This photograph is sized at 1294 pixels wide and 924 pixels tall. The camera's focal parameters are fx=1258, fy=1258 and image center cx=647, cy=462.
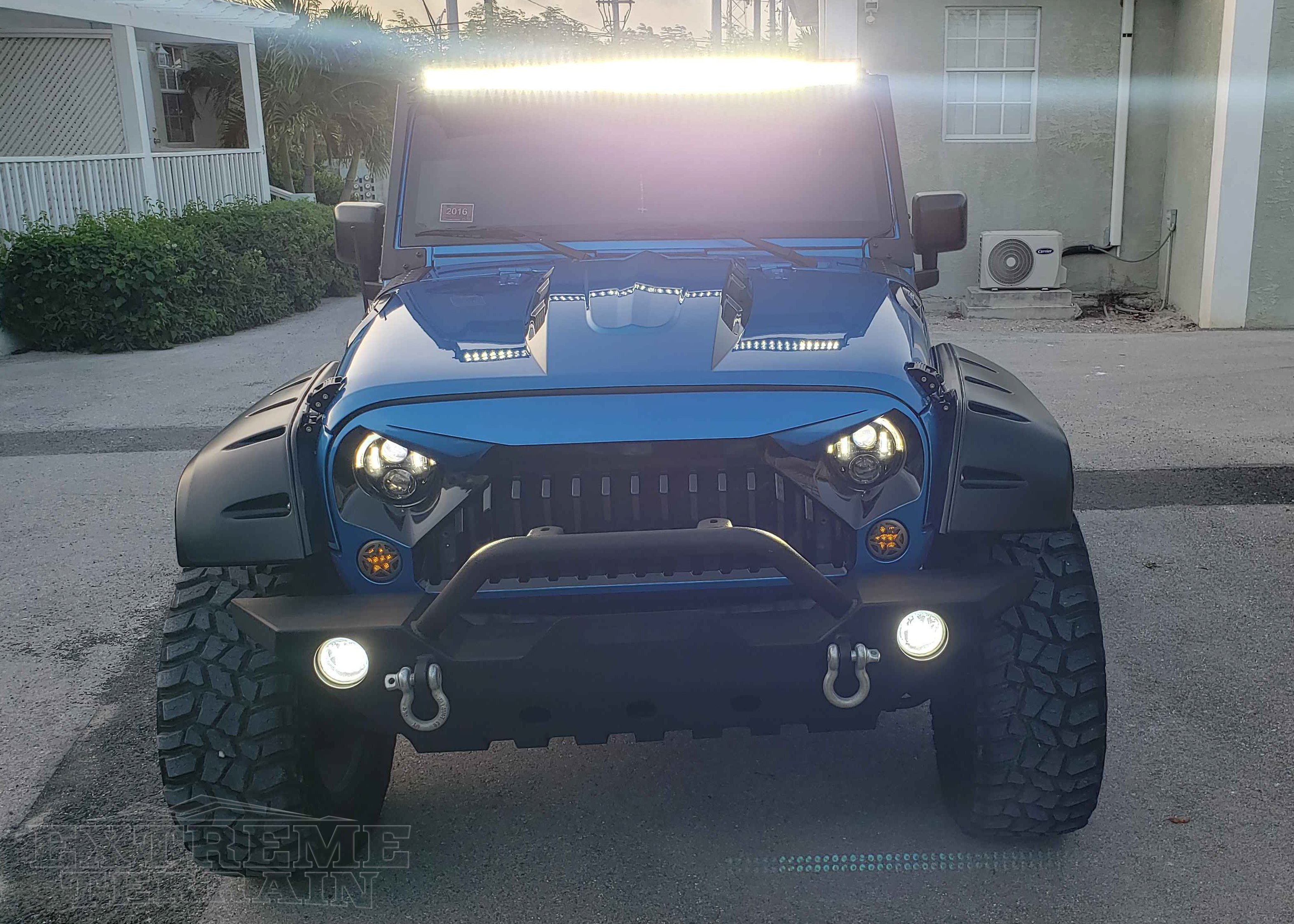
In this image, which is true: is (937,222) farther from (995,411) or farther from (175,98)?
(175,98)

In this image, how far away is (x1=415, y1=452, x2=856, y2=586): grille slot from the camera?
2537 mm

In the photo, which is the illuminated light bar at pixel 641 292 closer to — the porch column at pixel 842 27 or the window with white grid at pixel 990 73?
the porch column at pixel 842 27

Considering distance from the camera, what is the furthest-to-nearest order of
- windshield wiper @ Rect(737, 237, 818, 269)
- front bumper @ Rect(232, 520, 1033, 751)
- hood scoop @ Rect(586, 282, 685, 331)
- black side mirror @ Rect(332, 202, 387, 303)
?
→ black side mirror @ Rect(332, 202, 387, 303) < windshield wiper @ Rect(737, 237, 818, 269) < hood scoop @ Rect(586, 282, 685, 331) < front bumper @ Rect(232, 520, 1033, 751)

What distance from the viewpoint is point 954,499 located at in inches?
100

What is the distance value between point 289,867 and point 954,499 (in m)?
1.69

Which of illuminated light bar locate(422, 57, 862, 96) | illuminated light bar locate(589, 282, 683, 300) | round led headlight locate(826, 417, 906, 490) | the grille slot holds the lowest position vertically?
the grille slot

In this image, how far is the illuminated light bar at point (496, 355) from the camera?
2.66m

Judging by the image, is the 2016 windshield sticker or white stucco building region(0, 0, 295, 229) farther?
white stucco building region(0, 0, 295, 229)

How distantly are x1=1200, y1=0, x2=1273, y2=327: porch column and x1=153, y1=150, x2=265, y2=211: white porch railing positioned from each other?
11.2m

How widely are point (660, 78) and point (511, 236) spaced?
76cm

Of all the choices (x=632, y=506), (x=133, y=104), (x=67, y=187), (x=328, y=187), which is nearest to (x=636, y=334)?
(x=632, y=506)

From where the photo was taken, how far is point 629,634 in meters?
2.42

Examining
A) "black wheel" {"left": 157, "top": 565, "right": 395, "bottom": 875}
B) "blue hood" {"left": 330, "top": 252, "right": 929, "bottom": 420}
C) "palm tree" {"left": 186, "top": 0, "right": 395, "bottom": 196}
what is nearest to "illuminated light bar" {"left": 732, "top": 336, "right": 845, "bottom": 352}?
"blue hood" {"left": 330, "top": 252, "right": 929, "bottom": 420}

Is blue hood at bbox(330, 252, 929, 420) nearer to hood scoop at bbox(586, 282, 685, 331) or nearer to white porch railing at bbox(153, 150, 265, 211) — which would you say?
hood scoop at bbox(586, 282, 685, 331)
